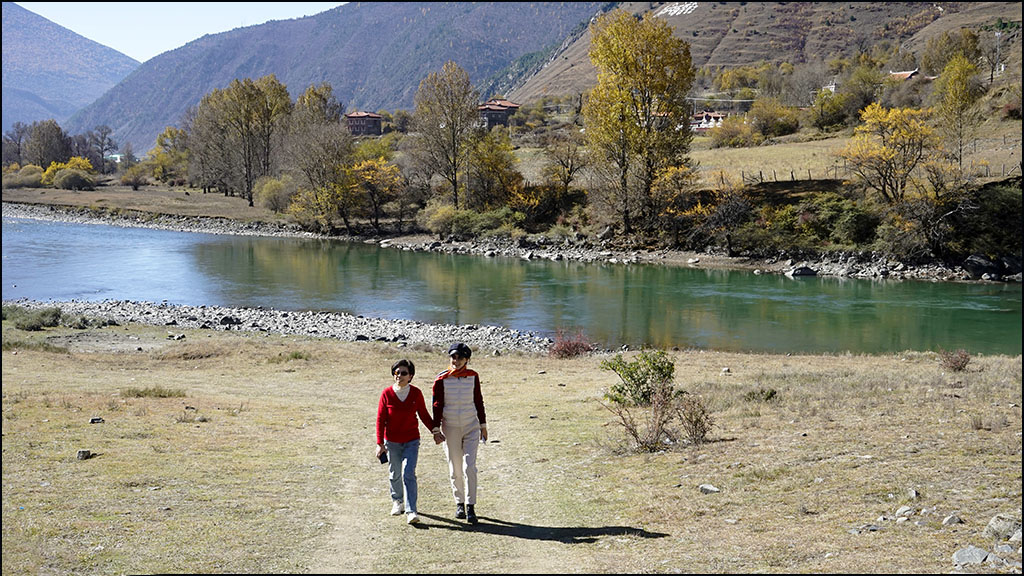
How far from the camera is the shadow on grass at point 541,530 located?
734 centimetres

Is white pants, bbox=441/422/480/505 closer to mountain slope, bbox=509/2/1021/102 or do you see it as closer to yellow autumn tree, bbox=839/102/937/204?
yellow autumn tree, bbox=839/102/937/204

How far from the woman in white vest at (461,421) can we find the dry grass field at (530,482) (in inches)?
14.4

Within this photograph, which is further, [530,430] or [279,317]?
[279,317]

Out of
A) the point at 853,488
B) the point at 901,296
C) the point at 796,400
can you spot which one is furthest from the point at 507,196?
the point at 853,488

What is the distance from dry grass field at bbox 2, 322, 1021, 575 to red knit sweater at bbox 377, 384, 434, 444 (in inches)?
35.1

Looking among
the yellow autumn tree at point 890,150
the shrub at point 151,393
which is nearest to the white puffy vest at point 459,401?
the shrub at point 151,393

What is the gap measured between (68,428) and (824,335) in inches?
939

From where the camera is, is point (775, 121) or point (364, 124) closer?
point (775, 121)

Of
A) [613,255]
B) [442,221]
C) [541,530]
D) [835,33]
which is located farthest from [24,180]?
[835,33]

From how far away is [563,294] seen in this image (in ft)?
120

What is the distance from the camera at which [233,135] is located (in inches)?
3339

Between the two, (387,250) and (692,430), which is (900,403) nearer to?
(692,430)

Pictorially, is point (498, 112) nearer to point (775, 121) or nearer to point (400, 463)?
point (775, 121)

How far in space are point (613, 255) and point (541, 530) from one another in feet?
142
